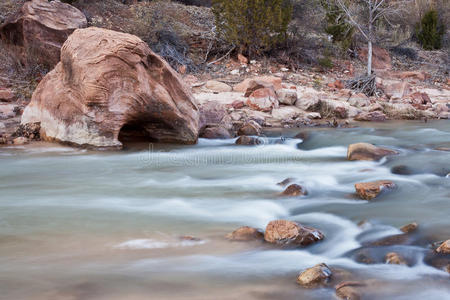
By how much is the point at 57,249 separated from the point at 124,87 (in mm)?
3687

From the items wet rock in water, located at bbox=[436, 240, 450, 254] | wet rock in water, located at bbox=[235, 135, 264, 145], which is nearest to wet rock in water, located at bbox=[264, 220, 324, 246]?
wet rock in water, located at bbox=[436, 240, 450, 254]

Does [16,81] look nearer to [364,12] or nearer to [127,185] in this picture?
[127,185]

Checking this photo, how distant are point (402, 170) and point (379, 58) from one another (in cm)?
1168

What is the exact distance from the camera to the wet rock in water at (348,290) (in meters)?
2.52

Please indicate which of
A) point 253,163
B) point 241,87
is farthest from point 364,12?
point 253,163

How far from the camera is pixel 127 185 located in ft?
17.3

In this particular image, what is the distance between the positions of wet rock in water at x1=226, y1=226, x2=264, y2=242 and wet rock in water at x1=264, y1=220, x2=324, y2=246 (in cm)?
6

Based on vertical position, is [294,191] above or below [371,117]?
above

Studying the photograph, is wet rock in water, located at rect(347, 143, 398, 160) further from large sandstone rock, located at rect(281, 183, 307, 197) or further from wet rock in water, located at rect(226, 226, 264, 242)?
wet rock in water, located at rect(226, 226, 264, 242)

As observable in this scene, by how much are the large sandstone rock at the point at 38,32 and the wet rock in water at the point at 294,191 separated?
7958 mm

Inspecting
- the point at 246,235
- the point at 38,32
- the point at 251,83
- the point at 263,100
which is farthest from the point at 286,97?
the point at 246,235

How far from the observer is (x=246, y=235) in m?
3.45

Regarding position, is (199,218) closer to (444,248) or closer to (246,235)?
(246,235)

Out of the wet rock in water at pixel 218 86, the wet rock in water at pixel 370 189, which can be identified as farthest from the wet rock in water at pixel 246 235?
the wet rock in water at pixel 218 86
